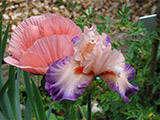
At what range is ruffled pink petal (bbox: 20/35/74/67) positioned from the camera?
1.30 feet

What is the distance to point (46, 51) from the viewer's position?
403 millimetres

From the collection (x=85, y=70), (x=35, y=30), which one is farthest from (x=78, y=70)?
(x=35, y=30)

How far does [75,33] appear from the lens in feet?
1.53

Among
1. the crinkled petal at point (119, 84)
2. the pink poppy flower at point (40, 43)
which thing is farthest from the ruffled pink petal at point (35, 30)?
the crinkled petal at point (119, 84)

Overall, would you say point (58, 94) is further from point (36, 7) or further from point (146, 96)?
point (36, 7)

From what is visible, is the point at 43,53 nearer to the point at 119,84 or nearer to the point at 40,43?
the point at 40,43

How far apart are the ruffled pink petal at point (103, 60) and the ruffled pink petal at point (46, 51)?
0.06 metres

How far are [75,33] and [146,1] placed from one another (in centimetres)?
364

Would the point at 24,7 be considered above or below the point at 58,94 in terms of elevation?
above

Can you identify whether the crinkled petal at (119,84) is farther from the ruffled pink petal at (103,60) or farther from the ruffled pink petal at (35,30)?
the ruffled pink petal at (35,30)

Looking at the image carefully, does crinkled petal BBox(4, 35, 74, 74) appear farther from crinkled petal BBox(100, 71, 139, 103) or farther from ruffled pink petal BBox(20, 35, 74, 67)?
crinkled petal BBox(100, 71, 139, 103)

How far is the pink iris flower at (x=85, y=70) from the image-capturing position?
0.38 meters

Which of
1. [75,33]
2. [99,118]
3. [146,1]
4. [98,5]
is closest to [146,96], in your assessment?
[99,118]

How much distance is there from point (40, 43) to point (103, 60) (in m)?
0.13
